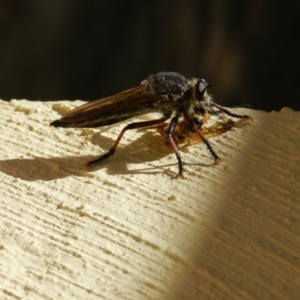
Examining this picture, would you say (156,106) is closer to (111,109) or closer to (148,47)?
(111,109)

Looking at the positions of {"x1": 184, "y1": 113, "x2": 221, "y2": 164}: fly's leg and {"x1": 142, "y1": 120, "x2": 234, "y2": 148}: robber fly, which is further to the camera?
{"x1": 142, "y1": 120, "x2": 234, "y2": 148}: robber fly

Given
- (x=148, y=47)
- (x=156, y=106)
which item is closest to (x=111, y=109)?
(x=156, y=106)

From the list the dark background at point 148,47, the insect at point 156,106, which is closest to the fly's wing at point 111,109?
the insect at point 156,106

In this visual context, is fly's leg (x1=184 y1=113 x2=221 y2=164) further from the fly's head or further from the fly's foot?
the fly's foot

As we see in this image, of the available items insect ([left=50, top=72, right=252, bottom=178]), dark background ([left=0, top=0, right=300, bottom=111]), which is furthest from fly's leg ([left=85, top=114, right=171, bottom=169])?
dark background ([left=0, top=0, right=300, bottom=111])

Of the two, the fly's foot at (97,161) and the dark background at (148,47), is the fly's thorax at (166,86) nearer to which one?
the fly's foot at (97,161)

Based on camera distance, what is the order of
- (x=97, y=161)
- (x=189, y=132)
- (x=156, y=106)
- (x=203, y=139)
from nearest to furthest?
(x=97, y=161) < (x=203, y=139) < (x=189, y=132) < (x=156, y=106)

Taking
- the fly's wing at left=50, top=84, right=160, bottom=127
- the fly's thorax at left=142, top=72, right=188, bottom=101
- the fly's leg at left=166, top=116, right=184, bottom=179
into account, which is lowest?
the fly's wing at left=50, top=84, right=160, bottom=127
